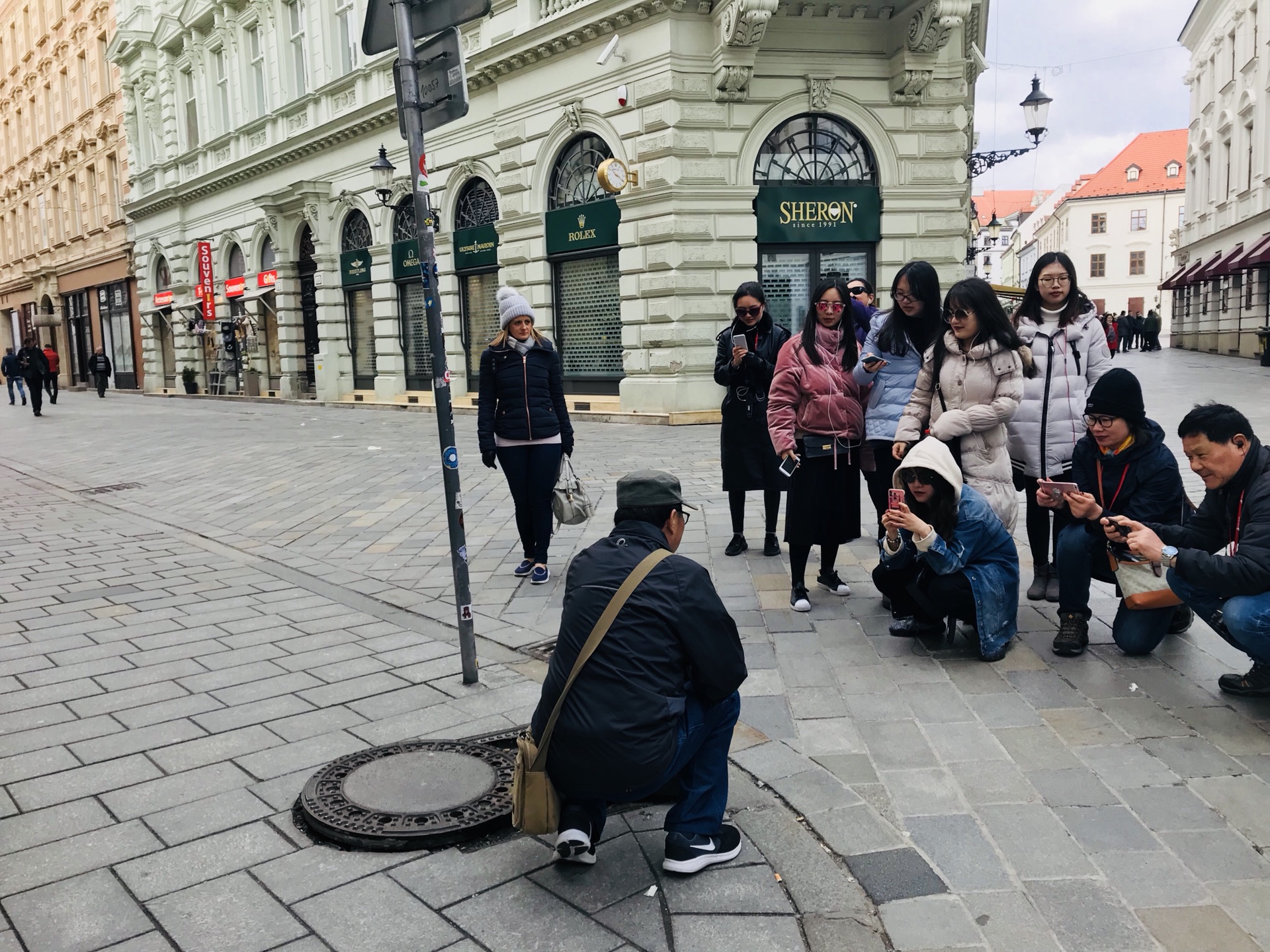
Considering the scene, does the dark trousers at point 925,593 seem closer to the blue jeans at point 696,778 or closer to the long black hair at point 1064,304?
the long black hair at point 1064,304

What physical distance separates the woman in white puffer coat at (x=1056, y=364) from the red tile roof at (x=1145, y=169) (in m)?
76.6

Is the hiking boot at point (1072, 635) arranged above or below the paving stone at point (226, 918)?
above

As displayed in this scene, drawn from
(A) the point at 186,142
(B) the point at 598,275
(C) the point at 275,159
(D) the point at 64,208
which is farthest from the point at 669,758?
(D) the point at 64,208

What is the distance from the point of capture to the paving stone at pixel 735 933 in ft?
8.58

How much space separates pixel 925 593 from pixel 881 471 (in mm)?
1339

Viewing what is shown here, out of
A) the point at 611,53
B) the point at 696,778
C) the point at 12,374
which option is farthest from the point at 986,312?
the point at 12,374

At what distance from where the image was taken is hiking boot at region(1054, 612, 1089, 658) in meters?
4.74

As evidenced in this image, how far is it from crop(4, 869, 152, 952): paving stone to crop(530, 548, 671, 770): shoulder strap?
1.15 metres

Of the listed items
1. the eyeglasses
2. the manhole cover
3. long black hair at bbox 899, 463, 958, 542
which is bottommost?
the manhole cover

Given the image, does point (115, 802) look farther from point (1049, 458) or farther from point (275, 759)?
point (1049, 458)

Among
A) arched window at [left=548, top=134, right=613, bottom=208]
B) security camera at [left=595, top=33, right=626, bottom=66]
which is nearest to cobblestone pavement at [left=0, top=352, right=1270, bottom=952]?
security camera at [left=595, top=33, right=626, bottom=66]

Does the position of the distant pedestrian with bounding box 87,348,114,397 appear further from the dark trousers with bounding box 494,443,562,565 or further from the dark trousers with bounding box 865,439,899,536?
the dark trousers with bounding box 865,439,899,536

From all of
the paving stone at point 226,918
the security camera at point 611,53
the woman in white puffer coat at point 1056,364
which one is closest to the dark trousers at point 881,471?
the woman in white puffer coat at point 1056,364

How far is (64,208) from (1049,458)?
47.6m
